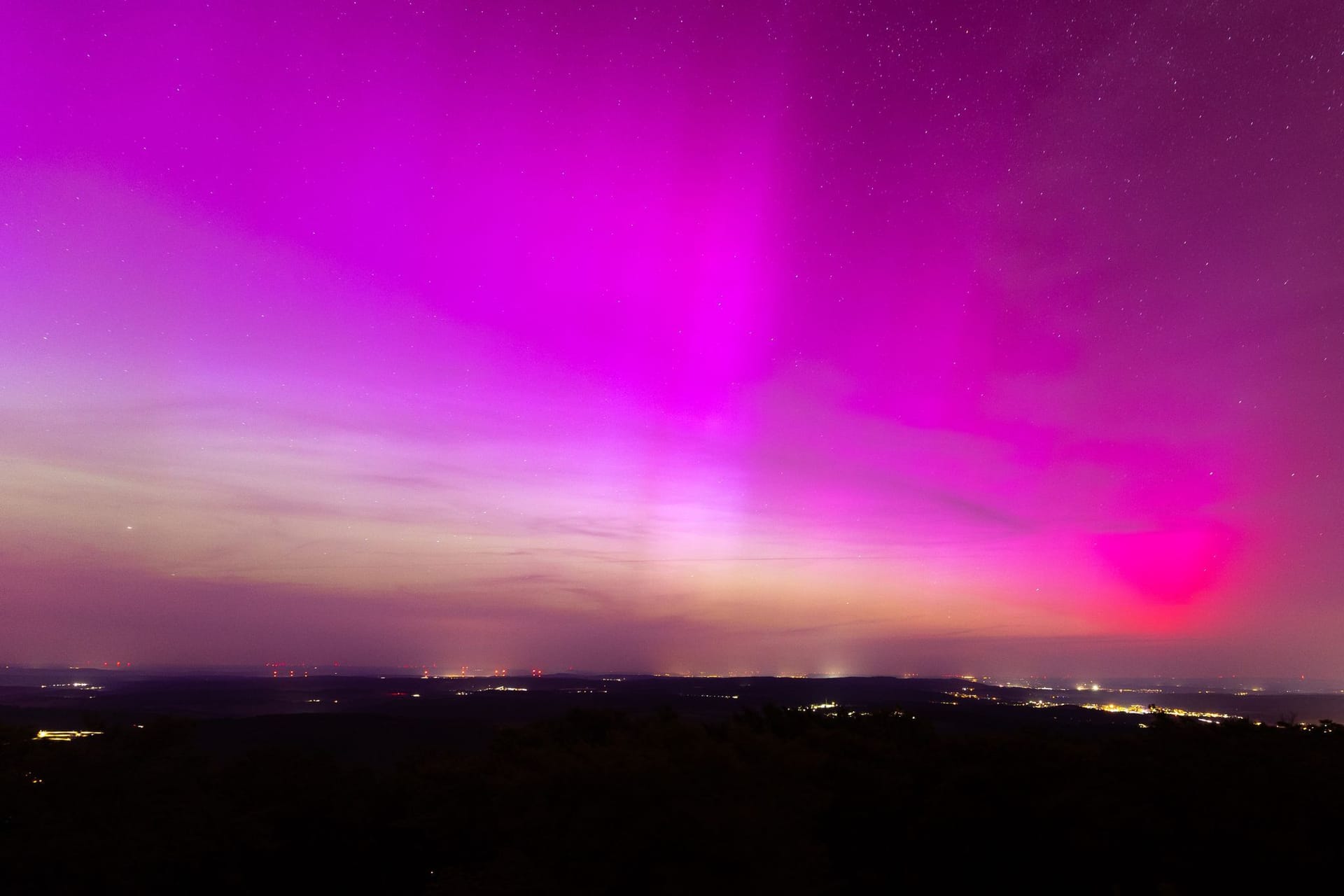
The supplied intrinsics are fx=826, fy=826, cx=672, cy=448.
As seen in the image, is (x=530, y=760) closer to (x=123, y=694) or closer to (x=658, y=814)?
(x=658, y=814)

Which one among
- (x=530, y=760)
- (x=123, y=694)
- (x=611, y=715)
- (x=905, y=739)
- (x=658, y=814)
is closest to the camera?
(x=658, y=814)

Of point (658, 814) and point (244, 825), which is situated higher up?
point (658, 814)

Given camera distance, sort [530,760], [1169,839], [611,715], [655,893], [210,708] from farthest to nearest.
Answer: [210,708], [611,715], [530,760], [1169,839], [655,893]

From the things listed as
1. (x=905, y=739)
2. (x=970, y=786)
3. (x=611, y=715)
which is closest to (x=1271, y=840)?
(x=970, y=786)

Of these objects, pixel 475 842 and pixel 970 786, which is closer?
pixel 475 842
